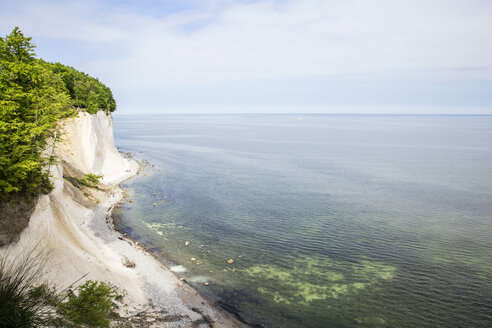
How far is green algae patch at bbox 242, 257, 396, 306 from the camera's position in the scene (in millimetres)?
25656

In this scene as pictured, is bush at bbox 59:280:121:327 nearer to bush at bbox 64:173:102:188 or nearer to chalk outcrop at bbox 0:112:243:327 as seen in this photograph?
chalk outcrop at bbox 0:112:243:327

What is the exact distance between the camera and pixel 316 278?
28.1 metres

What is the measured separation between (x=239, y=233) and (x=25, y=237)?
22777 mm

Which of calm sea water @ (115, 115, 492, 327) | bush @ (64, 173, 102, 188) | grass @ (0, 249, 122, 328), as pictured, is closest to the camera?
grass @ (0, 249, 122, 328)

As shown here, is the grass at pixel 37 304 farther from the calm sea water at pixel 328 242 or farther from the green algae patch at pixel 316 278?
the green algae patch at pixel 316 278

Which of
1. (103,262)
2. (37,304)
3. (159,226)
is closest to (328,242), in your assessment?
(159,226)

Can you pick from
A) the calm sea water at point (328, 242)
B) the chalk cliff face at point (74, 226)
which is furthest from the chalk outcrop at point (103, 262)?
the calm sea water at point (328, 242)

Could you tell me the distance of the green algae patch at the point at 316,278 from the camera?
84.2 feet

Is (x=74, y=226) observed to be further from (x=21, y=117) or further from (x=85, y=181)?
(x=85, y=181)

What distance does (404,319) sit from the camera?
74.0ft

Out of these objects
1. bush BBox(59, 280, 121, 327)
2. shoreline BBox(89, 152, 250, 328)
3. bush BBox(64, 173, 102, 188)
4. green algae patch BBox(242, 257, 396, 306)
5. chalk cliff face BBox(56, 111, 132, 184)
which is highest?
chalk cliff face BBox(56, 111, 132, 184)

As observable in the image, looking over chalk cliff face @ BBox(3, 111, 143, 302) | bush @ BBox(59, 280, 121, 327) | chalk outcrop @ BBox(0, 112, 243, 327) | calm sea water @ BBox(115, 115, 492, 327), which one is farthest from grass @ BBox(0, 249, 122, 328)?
calm sea water @ BBox(115, 115, 492, 327)

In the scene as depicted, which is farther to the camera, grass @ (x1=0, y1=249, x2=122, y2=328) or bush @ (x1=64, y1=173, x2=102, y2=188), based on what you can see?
bush @ (x1=64, y1=173, x2=102, y2=188)

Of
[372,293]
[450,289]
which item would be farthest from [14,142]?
[450,289]
